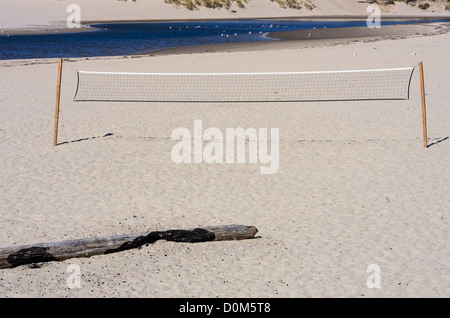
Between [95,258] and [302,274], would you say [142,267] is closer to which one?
[95,258]

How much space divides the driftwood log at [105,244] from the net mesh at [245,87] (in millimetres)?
9631

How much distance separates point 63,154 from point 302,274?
21.9 ft

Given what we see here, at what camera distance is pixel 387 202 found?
9.45 m

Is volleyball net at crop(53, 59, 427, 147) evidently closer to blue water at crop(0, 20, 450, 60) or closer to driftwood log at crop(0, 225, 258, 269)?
driftwood log at crop(0, 225, 258, 269)

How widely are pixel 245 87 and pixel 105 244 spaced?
42.9 feet

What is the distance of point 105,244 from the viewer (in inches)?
292

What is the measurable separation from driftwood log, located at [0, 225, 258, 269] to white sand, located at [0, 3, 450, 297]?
106 mm

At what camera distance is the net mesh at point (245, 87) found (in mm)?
18047

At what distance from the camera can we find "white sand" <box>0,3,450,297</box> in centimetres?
692

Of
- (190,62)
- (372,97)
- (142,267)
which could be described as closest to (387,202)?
(142,267)

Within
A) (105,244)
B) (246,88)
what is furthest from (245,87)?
(105,244)

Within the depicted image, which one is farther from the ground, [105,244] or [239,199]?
[105,244]

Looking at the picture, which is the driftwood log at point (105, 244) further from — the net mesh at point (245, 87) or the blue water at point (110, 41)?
the blue water at point (110, 41)

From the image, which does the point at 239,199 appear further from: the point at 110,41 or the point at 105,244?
the point at 110,41
